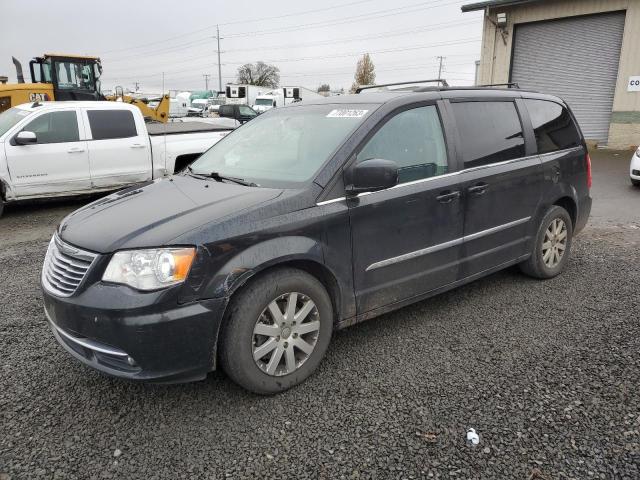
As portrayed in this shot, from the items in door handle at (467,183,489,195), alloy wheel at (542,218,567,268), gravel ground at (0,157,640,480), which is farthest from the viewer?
alloy wheel at (542,218,567,268)

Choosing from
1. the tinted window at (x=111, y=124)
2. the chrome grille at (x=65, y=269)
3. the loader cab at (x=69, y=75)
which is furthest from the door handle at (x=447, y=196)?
the loader cab at (x=69, y=75)

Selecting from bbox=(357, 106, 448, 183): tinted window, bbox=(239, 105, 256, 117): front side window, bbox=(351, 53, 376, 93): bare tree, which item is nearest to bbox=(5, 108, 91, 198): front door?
bbox=(239, 105, 256, 117): front side window

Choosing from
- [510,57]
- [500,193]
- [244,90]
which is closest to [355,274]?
[500,193]

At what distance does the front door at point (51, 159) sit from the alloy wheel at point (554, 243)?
273 inches

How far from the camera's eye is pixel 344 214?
123 inches

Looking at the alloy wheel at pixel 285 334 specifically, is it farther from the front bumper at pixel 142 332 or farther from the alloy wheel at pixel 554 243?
the alloy wheel at pixel 554 243

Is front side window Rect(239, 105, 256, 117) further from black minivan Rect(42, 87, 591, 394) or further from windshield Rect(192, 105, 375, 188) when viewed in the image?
black minivan Rect(42, 87, 591, 394)

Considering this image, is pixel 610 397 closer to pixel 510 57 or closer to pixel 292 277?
pixel 292 277

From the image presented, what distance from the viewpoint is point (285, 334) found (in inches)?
116

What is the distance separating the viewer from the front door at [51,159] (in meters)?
7.64

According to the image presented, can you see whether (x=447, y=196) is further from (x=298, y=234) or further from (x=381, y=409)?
(x=381, y=409)

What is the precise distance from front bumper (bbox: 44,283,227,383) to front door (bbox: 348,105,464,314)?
3.49ft

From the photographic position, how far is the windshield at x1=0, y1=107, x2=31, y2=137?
7.78 metres

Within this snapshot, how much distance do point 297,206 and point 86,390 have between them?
1.69 m
